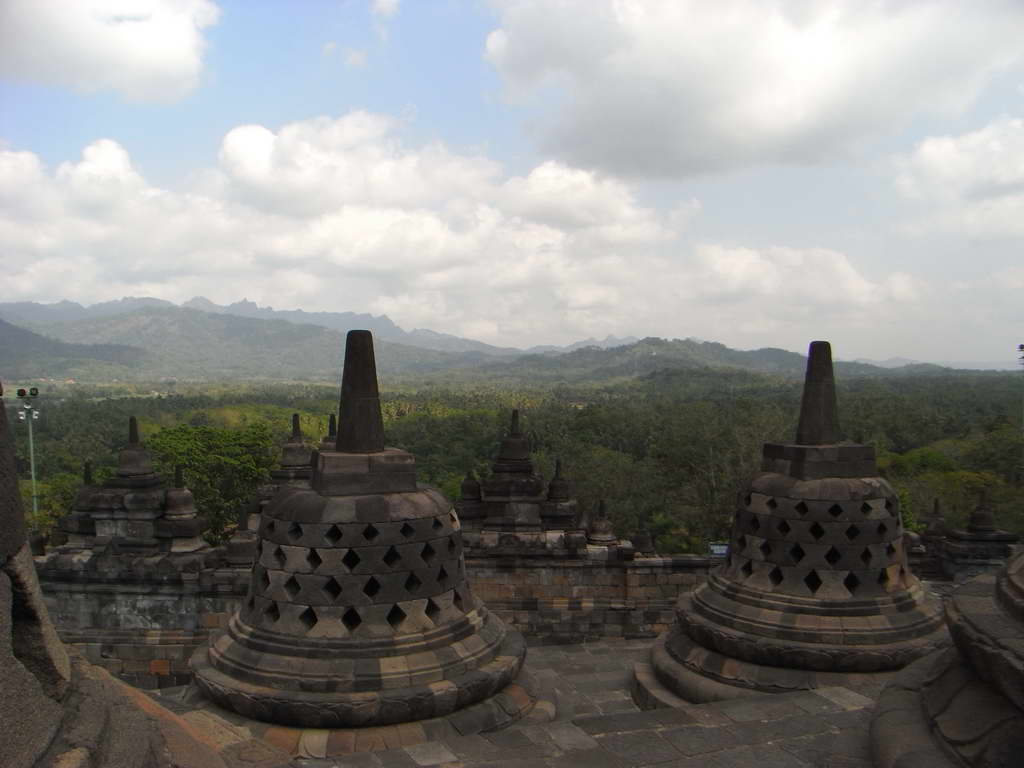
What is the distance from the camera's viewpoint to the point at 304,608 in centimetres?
538

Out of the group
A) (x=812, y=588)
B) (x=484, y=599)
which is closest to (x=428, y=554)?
(x=812, y=588)

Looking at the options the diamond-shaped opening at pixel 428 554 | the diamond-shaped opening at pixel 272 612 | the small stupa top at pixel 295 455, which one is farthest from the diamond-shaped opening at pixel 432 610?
the small stupa top at pixel 295 455

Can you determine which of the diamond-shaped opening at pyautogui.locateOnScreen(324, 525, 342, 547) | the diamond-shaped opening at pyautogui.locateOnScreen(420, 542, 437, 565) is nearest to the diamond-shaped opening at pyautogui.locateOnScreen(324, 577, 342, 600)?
the diamond-shaped opening at pyautogui.locateOnScreen(324, 525, 342, 547)

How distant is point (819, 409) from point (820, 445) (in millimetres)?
356

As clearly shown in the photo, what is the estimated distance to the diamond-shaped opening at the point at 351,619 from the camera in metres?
5.34

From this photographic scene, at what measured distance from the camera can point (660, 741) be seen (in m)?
4.16

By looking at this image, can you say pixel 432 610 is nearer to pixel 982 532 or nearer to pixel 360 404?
pixel 360 404

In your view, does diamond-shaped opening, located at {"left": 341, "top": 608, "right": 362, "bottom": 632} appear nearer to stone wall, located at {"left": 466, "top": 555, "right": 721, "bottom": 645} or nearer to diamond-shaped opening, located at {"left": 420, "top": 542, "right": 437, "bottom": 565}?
diamond-shaped opening, located at {"left": 420, "top": 542, "right": 437, "bottom": 565}

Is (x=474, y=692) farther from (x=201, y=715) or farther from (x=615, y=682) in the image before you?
(x=615, y=682)

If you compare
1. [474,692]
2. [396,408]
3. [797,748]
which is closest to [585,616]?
[474,692]

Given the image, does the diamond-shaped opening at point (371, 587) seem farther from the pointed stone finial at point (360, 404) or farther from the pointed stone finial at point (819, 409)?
the pointed stone finial at point (819, 409)

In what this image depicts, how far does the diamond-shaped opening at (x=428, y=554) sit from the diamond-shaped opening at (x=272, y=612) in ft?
3.85

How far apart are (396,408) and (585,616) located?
87115mm

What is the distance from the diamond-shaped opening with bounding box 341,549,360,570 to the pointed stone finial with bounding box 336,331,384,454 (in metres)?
A: 0.81
